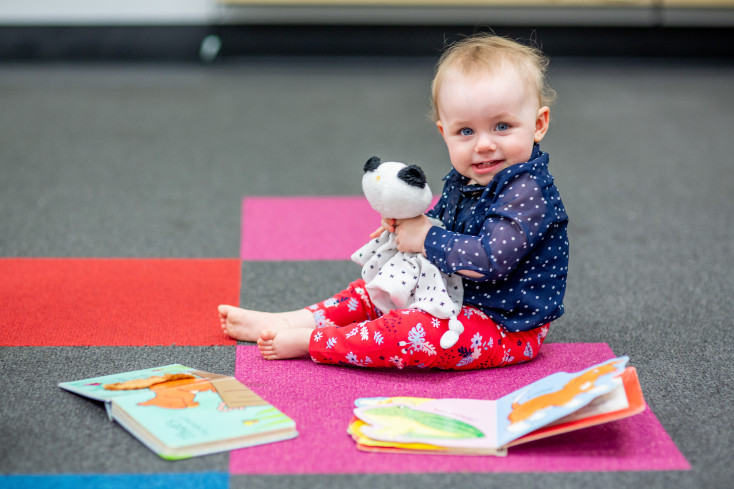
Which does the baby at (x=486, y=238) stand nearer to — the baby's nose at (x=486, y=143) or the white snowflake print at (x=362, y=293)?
the baby's nose at (x=486, y=143)

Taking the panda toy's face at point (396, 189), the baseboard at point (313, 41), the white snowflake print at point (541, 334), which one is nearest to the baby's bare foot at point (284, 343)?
the panda toy's face at point (396, 189)

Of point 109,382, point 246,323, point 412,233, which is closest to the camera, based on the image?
point 109,382

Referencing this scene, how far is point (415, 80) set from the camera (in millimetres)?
3852

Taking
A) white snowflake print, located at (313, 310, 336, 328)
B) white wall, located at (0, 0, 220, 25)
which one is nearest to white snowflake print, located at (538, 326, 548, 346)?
white snowflake print, located at (313, 310, 336, 328)

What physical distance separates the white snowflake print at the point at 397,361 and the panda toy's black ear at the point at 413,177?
251 mm

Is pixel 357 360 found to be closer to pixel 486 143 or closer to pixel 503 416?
pixel 503 416

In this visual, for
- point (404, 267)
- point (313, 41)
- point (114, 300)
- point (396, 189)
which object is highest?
point (313, 41)

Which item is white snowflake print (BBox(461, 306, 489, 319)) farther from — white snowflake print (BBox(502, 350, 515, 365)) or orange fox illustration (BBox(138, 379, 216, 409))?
orange fox illustration (BBox(138, 379, 216, 409))

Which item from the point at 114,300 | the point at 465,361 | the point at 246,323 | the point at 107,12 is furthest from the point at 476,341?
the point at 107,12

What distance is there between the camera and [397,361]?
1259 millimetres

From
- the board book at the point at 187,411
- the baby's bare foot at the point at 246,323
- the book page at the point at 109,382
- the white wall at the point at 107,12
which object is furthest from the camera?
the white wall at the point at 107,12

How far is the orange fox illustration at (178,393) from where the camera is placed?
1.11m

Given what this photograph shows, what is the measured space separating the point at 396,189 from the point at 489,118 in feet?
0.55

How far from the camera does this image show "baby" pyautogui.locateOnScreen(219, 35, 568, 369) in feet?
4.03
